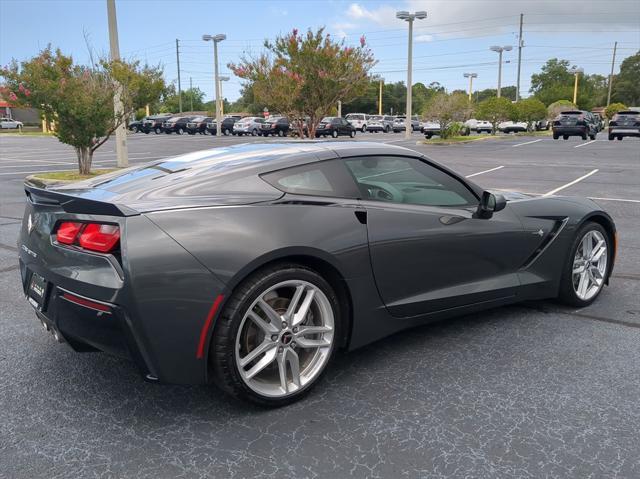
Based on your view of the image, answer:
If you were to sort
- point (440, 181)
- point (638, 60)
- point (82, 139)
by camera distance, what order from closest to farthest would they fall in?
point (440, 181) → point (82, 139) → point (638, 60)

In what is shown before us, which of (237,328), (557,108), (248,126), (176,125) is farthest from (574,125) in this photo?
(237,328)

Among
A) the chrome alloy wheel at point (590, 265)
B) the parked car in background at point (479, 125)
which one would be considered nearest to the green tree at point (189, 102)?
the parked car in background at point (479, 125)

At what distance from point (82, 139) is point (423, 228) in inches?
505

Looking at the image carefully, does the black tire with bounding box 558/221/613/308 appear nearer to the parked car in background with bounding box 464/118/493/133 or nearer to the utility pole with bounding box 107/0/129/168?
the utility pole with bounding box 107/0/129/168

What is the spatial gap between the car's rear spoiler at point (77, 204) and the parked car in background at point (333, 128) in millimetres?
36321

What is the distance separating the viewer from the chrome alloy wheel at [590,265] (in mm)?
4605

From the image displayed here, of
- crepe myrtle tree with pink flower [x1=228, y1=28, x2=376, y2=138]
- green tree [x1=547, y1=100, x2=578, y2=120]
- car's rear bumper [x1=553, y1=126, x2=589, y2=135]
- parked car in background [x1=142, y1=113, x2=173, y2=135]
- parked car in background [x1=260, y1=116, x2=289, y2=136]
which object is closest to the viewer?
crepe myrtle tree with pink flower [x1=228, y1=28, x2=376, y2=138]

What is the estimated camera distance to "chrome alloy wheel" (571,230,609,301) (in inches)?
181

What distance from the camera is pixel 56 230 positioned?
301cm

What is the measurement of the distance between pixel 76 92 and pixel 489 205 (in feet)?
41.9

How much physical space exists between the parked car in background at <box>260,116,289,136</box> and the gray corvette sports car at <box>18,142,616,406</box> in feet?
126

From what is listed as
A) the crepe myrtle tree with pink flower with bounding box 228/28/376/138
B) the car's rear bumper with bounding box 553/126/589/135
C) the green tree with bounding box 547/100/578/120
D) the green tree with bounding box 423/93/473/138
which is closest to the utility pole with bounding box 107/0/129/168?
the crepe myrtle tree with pink flower with bounding box 228/28/376/138

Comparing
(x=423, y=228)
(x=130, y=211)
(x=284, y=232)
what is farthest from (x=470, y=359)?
(x=130, y=211)

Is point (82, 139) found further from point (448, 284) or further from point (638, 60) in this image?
point (638, 60)
